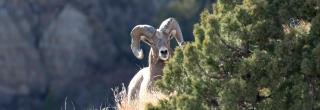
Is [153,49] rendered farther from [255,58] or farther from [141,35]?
[255,58]

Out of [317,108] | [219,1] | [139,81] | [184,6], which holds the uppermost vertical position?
[184,6]

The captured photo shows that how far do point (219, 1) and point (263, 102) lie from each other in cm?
50

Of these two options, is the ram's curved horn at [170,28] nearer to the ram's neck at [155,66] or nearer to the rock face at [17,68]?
the ram's neck at [155,66]

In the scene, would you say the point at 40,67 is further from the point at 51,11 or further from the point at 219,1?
the point at 219,1

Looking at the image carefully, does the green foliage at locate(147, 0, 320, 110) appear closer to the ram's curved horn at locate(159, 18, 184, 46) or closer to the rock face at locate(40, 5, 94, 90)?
the ram's curved horn at locate(159, 18, 184, 46)

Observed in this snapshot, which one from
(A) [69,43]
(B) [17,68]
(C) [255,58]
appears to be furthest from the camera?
(A) [69,43]

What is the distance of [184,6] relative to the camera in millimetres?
43812

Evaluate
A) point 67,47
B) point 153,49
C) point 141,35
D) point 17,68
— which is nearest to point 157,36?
point 153,49

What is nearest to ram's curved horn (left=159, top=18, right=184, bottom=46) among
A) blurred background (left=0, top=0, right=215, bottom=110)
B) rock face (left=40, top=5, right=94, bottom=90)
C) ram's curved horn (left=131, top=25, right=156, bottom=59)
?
ram's curved horn (left=131, top=25, right=156, bottom=59)

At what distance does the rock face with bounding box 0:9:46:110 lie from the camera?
40844 millimetres

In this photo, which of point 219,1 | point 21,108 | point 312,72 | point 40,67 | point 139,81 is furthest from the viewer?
point 40,67

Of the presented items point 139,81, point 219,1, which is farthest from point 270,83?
point 139,81

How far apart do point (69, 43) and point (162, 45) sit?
32750mm

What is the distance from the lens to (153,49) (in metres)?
10.1
